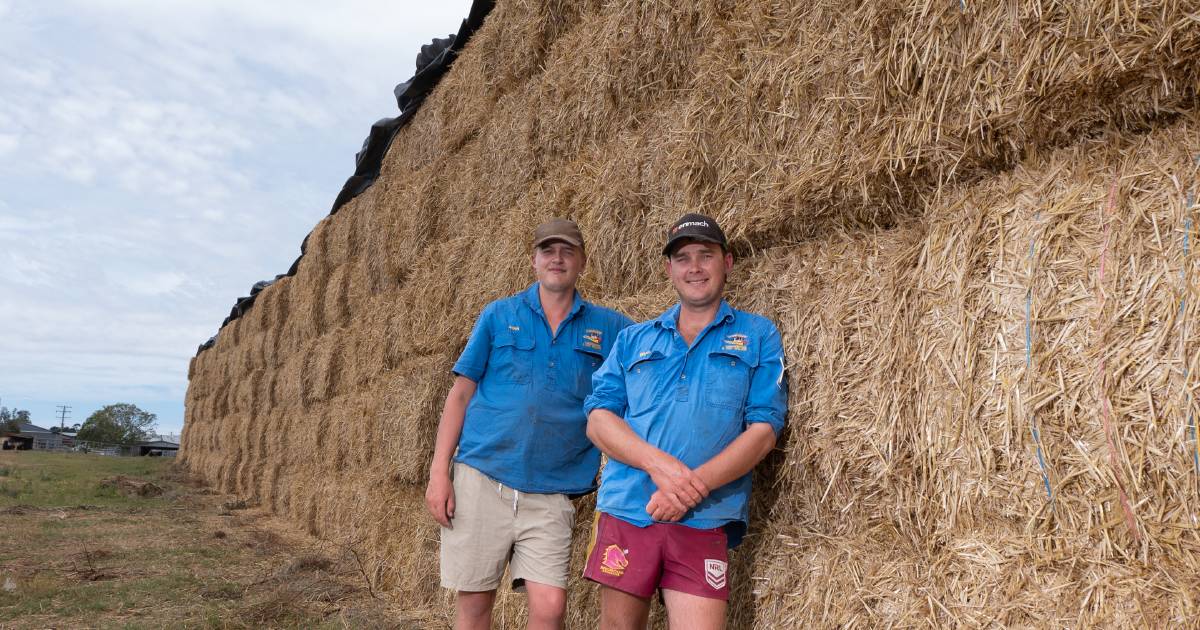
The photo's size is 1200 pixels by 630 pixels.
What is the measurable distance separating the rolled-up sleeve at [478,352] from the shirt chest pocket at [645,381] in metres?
0.90

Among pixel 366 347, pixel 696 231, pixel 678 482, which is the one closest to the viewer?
pixel 678 482

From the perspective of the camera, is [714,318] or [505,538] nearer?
[714,318]

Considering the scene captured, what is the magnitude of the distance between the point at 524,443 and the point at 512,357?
385 mm

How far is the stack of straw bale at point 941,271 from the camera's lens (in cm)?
183

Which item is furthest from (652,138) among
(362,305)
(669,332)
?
(362,305)

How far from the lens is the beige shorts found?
3.33 metres

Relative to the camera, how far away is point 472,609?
3.39 meters

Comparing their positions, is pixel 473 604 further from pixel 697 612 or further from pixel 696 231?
pixel 696 231

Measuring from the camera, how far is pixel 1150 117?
1915 mm

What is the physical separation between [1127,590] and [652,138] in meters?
2.74

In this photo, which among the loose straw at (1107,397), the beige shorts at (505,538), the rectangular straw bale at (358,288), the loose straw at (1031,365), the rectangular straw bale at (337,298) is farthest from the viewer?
the rectangular straw bale at (337,298)

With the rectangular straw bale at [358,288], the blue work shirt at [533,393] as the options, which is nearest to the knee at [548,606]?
the blue work shirt at [533,393]

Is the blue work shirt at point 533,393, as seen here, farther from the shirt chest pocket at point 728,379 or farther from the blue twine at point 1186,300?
the blue twine at point 1186,300

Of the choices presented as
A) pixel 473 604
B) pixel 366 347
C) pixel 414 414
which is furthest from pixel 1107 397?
pixel 366 347
